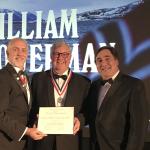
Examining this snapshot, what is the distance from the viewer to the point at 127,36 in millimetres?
4250

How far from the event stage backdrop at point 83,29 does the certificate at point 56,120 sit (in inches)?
45.7

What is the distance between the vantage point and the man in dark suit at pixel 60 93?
11.0 ft

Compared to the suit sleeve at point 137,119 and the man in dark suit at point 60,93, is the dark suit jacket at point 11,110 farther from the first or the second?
the suit sleeve at point 137,119

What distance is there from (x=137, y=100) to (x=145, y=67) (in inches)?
47.6

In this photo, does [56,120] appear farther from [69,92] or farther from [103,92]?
[103,92]

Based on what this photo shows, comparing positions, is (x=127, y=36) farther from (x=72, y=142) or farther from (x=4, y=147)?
(x=4, y=147)

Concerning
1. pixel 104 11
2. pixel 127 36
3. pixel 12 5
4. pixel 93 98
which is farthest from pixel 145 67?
pixel 12 5

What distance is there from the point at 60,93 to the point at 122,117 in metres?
0.56

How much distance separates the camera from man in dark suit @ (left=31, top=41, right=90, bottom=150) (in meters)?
3.34

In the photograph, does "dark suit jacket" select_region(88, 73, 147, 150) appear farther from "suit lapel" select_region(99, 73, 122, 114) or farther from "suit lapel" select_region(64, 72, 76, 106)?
"suit lapel" select_region(64, 72, 76, 106)

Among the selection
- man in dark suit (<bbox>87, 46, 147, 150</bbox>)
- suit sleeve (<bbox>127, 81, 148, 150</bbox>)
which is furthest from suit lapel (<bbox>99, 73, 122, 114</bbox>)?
suit sleeve (<bbox>127, 81, 148, 150</bbox>)

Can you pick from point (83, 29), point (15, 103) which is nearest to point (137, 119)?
point (15, 103)

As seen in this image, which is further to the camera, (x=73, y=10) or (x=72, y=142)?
(x=73, y=10)


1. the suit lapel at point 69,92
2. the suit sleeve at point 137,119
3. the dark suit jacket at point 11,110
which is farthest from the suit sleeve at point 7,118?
the suit sleeve at point 137,119
